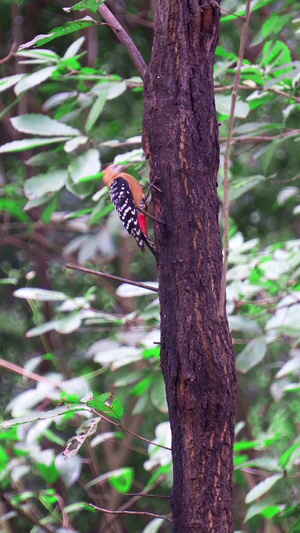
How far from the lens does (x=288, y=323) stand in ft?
7.52

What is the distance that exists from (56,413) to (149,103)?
66 cm

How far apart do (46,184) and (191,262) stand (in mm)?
1227

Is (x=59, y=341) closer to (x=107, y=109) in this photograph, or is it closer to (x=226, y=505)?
(x=107, y=109)

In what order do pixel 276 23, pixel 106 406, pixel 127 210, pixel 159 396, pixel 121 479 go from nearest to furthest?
pixel 106 406
pixel 276 23
pixel 159 396
pixel 121 479
pixel 127 210

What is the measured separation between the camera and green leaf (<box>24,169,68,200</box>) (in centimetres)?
252

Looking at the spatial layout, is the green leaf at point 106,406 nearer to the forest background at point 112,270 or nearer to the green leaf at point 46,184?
the forest background at point 112,270

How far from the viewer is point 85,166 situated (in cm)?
246

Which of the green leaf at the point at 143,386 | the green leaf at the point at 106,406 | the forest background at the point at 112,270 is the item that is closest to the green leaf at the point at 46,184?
the forest background at the point at 112,270

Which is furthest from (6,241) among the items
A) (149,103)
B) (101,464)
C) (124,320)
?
(149,103)

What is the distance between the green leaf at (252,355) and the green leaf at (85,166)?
0.77 m

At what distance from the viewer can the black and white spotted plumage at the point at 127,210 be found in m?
3.15

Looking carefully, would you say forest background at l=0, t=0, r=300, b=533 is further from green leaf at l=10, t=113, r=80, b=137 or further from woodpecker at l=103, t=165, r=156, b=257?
woodpecker at l=103, t=165, r=156, b=257

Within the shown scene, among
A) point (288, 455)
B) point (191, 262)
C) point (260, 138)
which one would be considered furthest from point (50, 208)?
point (191, 262)

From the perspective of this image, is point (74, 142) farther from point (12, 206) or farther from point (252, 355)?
point (12, 206)
